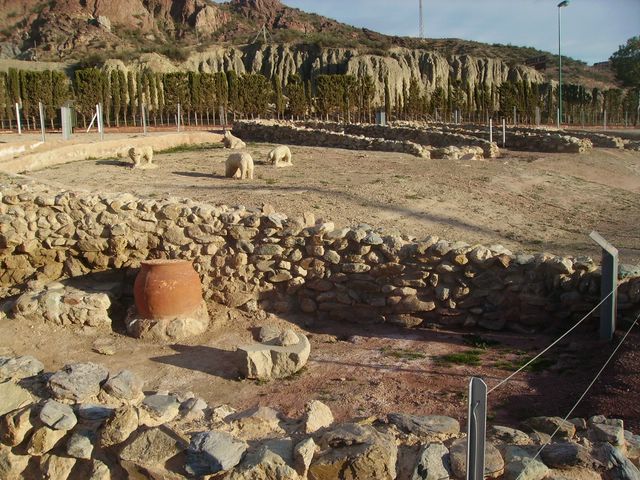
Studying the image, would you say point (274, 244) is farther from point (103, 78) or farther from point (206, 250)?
point (103, 78)

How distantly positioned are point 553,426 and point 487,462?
2.80ft

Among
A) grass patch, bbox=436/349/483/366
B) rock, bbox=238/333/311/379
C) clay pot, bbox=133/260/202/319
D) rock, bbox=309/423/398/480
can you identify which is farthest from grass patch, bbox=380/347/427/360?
rock, bbox=309/423/398/480

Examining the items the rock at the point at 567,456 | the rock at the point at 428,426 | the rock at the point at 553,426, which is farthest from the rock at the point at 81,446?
the rock at the point at 553,426

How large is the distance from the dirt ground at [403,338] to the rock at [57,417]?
182 cm

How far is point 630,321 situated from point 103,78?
36.3 m

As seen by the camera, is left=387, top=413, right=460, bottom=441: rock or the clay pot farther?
the clay pot

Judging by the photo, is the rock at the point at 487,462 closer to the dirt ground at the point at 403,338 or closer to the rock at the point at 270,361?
the dirt ground at the point at 403,338

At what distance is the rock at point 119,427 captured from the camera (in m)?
3.73

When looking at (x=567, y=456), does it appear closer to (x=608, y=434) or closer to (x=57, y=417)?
(x=608, y=434)

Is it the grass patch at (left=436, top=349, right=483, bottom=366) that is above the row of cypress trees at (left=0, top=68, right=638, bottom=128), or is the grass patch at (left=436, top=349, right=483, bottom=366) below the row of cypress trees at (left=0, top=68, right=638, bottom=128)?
below

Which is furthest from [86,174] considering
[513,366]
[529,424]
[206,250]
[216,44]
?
[216,44]

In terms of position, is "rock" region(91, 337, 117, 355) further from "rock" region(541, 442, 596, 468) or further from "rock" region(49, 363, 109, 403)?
"rock" region(541, 442, 596, 468)

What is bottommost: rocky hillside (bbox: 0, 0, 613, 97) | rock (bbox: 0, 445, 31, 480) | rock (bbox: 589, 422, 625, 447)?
rock (bbox: 0, 445, 31, 480)

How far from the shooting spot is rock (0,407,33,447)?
13.0 ft
